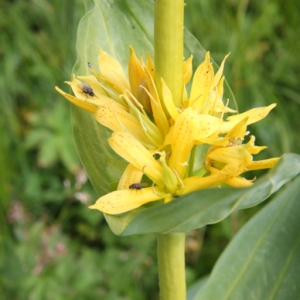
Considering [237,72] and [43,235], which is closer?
[43,235]

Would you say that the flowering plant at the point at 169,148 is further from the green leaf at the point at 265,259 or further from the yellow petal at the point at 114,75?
the green leaf at the point at 265,259

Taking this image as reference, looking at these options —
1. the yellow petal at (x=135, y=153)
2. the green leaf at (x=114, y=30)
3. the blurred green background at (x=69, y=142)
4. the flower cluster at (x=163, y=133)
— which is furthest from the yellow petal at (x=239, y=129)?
the blurred green background at (x=69, y=142)

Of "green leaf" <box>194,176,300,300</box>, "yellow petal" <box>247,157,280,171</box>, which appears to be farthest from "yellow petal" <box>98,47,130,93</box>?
"green leaf" <box>194,176,300,300</box>

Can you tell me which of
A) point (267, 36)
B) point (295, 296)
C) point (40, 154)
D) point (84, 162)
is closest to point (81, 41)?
point (84, 162)

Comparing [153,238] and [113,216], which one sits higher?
[113,216]

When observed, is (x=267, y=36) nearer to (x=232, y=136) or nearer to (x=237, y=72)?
(x=237, y=72)

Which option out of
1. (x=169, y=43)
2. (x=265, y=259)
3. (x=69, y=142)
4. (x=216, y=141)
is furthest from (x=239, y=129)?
(x=69, y=142)

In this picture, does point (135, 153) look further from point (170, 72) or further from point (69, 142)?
point (69, 142)
